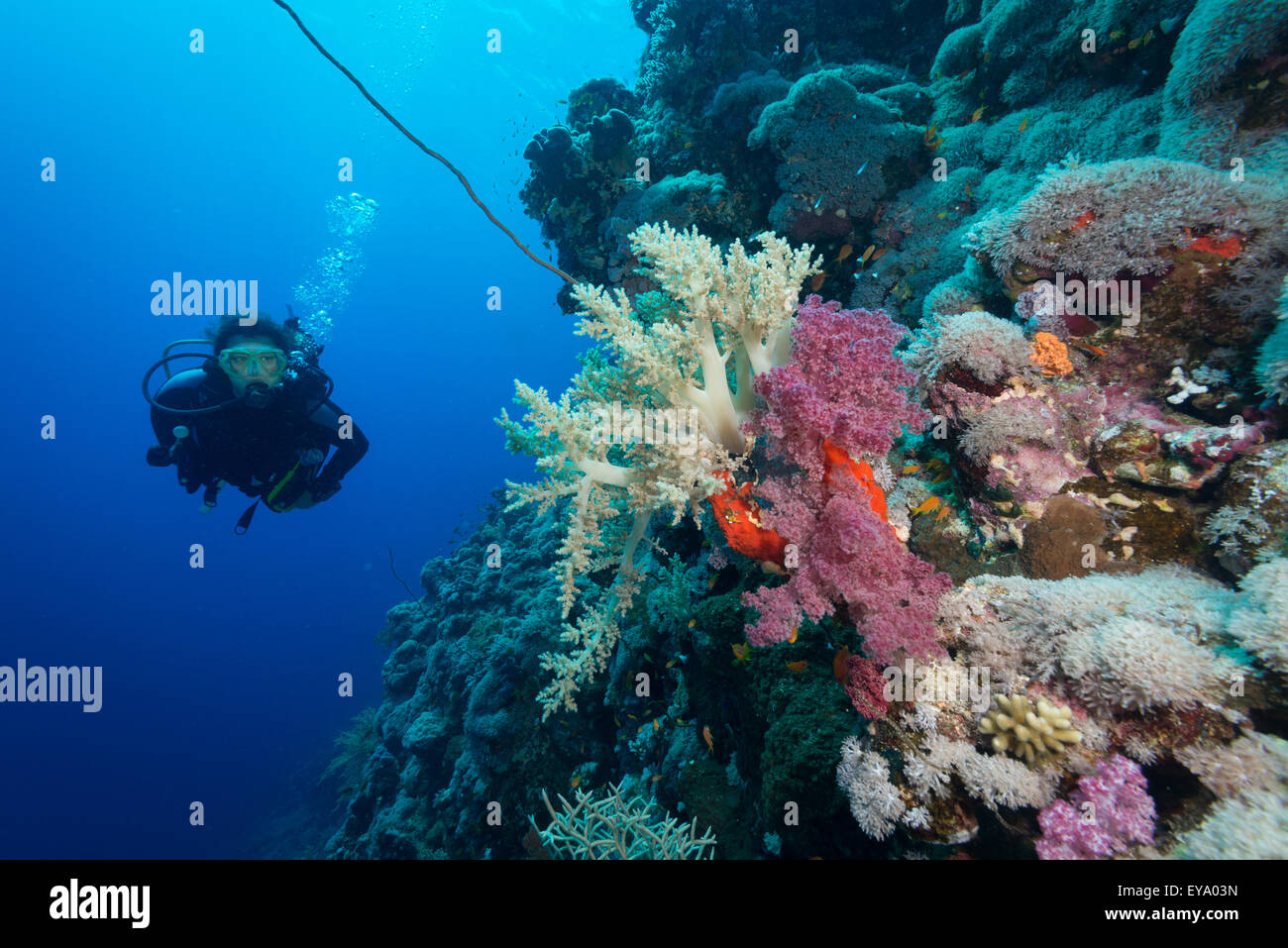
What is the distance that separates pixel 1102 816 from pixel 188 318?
118 meters

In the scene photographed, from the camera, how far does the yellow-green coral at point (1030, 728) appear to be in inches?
77.4

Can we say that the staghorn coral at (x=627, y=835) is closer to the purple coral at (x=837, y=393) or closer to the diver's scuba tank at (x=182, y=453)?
the purple coral at (x=837, y=393)

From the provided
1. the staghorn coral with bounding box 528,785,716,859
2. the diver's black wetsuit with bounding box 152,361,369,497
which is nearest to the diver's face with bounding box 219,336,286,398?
the diver's black wetsuit with bounding box 152,361,369,497

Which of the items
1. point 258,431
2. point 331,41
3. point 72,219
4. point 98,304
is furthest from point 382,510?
point 258,431

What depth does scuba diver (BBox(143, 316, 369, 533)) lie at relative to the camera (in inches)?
276

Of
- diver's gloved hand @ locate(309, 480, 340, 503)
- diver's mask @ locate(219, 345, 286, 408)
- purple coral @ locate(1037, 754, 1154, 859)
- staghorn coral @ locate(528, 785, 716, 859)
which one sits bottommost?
staghorn coral @ locate(528, 785, 716, 859)

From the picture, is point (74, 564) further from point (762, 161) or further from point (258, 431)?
point (762, 161)

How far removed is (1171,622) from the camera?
2066 mm

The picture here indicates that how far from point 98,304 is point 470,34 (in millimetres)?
61416

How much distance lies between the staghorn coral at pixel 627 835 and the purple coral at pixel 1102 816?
3.02m

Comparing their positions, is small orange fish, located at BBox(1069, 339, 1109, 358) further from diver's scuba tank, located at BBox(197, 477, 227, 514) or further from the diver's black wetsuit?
diver's scuba tank, located at BBox(197, 477, 227, 514)

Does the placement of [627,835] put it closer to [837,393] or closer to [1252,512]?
[837,393]

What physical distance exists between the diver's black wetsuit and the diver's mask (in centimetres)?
16

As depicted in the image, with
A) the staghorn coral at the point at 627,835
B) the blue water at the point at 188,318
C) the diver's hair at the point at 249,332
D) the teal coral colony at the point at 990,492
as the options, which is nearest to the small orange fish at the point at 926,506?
the teal coral colony at the point at 990,492
